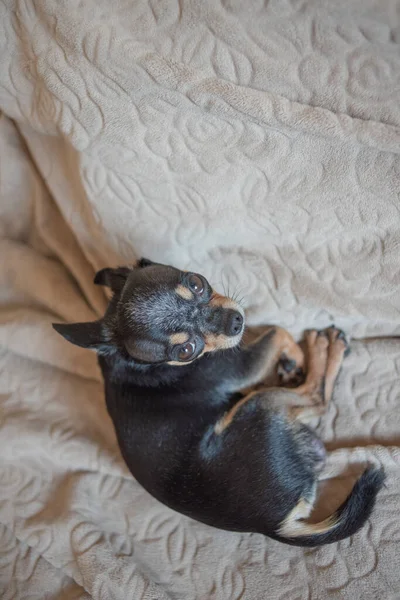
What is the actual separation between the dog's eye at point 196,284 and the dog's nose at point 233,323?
123 mm

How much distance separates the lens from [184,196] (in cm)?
149

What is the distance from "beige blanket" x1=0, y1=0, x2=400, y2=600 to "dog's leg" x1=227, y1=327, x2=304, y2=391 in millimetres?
79

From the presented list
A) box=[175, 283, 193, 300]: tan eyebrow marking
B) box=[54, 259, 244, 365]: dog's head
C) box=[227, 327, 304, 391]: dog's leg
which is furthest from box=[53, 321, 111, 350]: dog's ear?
box=[227, 327, 304, 391]: dog's leg

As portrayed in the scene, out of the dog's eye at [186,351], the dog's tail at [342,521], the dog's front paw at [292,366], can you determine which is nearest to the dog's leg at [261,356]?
the dog's front paw at [292,366]

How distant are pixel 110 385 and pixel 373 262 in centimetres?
98

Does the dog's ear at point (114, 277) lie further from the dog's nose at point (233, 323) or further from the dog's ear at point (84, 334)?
the dog's nose at point (233, 323)

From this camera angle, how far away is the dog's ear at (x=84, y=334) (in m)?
1.47

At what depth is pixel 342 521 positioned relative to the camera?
1.39 metres

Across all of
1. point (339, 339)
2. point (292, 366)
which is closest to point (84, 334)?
point (292, 366)

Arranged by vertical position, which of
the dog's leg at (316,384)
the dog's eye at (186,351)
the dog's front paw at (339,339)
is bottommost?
the dog's leg at (316,384)

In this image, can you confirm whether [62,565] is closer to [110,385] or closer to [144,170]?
[110,385]

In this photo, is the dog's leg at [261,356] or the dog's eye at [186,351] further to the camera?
the dog's leg at [261,356]

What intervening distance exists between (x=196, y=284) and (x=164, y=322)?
17 cm

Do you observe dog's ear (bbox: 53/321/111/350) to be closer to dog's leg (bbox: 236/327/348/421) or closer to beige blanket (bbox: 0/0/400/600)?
beige blanket (bbox: 0/0/400/600)
